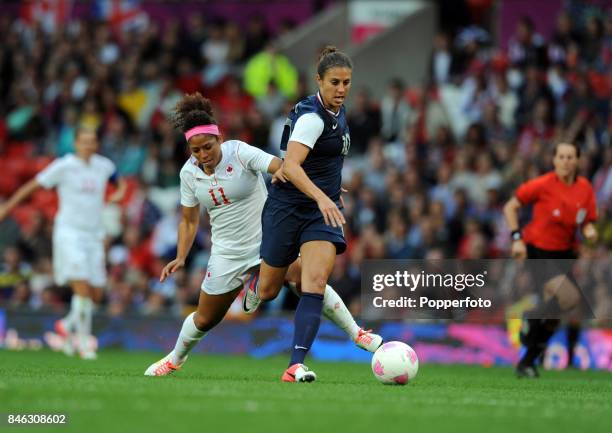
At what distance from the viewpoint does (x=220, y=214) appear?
10609mm

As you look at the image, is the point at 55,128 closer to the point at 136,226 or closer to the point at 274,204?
the point at 136,226

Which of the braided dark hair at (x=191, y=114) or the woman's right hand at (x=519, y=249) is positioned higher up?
the braided dark hair at (x=191, y=114)

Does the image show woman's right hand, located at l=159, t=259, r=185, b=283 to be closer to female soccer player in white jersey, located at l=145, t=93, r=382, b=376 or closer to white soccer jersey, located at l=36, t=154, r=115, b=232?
female soccer player in white jersey, located at l=145, t=93, r=382, b=376

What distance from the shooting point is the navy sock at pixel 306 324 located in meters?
9.67

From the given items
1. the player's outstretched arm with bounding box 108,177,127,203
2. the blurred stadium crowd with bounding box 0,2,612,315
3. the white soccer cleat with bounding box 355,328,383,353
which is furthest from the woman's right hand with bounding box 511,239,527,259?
the player's outstretched arm with bounding box 108,177,127,203

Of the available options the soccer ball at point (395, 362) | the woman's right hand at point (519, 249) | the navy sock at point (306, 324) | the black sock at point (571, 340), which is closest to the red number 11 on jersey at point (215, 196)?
the navy sock at point (306, 324)

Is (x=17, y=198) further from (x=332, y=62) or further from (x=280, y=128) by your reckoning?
(x=280, y=128)

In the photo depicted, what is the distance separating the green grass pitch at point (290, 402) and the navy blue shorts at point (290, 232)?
1.00 m

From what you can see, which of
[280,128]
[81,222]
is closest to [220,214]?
[81,222]

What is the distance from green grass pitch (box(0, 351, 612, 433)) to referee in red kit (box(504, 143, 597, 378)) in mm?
934

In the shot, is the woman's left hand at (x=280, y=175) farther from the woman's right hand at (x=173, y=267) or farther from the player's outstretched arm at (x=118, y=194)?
the player's outstretched arm at (x=118, y=194)

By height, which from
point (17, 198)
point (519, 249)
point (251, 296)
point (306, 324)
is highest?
point (17, 198)

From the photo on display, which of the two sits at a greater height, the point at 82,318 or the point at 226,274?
the point at 82,318

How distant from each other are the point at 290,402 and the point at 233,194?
2856 mm
